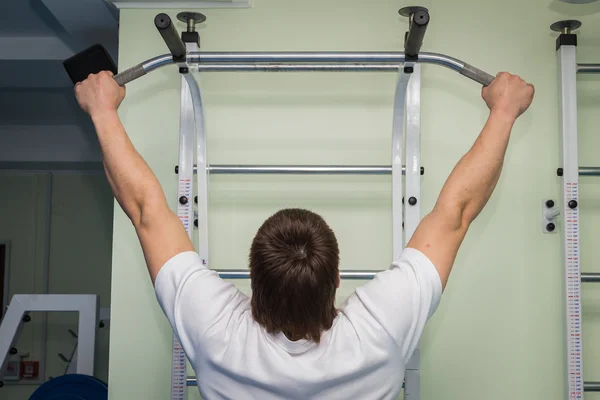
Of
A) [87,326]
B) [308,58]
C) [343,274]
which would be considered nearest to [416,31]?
[308,58]

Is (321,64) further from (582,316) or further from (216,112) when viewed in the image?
(582,316)

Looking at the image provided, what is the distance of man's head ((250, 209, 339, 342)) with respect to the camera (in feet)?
3.79

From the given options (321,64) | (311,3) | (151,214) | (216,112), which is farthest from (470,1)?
(151,214)

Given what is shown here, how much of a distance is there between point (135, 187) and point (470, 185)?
708 mm

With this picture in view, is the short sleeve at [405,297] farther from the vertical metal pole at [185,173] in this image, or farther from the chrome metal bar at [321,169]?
the vertical metal pole at [185,173]

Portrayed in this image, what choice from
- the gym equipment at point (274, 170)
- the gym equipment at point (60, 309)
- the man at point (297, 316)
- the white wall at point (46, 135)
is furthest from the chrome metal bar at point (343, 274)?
the white wall at point (46, 135)

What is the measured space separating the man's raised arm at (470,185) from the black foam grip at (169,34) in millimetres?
741

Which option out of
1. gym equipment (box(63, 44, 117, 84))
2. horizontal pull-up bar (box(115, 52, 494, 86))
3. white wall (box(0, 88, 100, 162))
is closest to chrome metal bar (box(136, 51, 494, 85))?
horizontal pull-up bar (box(115, 52, 494, 86))

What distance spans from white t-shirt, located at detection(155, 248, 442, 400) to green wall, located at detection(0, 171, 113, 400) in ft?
13.5

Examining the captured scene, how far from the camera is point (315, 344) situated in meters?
1.18

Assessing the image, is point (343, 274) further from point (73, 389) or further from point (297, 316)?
point (73, 389)

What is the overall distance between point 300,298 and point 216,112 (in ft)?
4.63

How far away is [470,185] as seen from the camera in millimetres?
1328

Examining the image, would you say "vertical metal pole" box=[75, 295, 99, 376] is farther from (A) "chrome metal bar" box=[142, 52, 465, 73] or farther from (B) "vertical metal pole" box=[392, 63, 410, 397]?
(A) "chrome metal bar" box=[142, 52, 465, 73]
